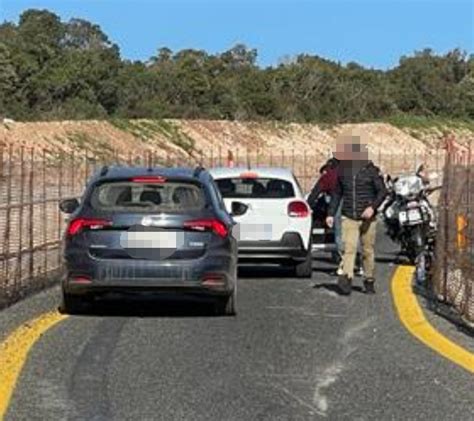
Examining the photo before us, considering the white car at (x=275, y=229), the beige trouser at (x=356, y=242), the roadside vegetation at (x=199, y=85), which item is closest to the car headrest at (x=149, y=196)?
the beige trouser at (x=356, y=242)

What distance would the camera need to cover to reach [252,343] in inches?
400

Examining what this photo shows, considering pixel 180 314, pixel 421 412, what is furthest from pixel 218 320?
pixel 421 412

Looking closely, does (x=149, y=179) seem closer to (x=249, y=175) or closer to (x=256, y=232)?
(x=256, y=232)

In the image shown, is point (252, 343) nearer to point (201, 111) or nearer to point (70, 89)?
point (70, 89)

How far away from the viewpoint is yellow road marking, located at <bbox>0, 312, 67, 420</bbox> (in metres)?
8.14

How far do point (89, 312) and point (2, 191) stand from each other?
6968 millimetres

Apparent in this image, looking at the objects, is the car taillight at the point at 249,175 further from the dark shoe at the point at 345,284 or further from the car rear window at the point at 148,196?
the car rear window at the point at 148,196

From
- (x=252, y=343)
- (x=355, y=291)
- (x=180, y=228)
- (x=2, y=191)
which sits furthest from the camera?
(x=2, y=191)

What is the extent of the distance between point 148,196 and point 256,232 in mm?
4125

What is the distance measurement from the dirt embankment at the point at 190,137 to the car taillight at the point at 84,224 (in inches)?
1624

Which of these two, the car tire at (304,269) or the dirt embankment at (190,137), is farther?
the dirt embankment at (190,137)

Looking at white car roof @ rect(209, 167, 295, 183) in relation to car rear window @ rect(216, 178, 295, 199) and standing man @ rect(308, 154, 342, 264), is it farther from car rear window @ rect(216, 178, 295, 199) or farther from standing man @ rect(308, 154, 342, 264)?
standing man @ rect(308, 154, 342, 264)

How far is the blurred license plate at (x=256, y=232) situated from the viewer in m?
15.8

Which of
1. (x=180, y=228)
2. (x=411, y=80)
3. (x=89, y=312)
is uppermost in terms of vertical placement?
(x=411, y=80)
